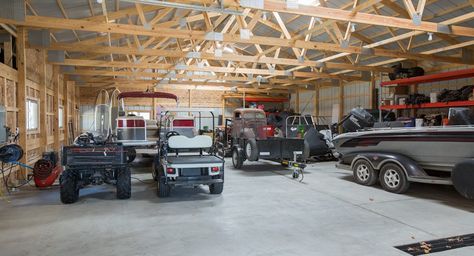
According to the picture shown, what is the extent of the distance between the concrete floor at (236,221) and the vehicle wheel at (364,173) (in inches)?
9.3

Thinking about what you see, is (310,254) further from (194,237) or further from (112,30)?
(112,30)

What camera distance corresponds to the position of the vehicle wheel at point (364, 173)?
6.87 metres

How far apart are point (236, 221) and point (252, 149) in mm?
4167

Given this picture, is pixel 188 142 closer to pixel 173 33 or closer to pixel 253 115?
pixel 173 33

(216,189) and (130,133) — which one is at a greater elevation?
(130,133)

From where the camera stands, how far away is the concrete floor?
358cm

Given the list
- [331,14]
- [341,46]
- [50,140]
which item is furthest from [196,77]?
[331,14]

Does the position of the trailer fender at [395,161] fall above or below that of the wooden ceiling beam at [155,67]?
below

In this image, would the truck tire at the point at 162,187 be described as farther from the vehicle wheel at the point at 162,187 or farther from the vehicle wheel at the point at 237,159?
the vehicle wheel at the point at 237,159

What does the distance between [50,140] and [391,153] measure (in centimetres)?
1034

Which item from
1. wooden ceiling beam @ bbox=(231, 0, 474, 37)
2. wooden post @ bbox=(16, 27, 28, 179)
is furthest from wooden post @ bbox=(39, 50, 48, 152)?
wooden ceiling beam @ bbox=(231, 0, 474, 37)

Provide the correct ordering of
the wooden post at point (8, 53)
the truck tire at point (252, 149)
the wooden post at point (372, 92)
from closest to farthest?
the wooden post at point (8, 53)
the truck tire at point (252, 149)
the wooden post at point (372, 92)

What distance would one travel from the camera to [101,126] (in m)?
7.73

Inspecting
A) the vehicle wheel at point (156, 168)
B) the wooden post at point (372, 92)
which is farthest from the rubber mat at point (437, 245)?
the wooden post at point (372, 92)
